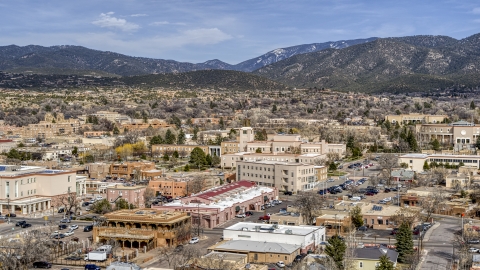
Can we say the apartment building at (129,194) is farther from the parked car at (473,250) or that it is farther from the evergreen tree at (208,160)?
the parked car at (473,250)

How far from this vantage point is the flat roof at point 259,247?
1250 inches

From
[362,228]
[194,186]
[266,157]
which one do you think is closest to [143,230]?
[362,228]

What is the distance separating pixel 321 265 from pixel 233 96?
12853 cm

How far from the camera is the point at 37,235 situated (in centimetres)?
3375

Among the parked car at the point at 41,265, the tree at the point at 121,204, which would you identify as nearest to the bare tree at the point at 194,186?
the tree at the point at 121,204

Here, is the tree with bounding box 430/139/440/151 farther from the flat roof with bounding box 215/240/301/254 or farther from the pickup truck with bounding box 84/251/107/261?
the pickup truck with bounding box 84/251/107/261

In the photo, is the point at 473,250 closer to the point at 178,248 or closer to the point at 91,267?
the point at 178,248

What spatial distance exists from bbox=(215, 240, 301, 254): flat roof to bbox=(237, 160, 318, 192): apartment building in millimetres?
22735

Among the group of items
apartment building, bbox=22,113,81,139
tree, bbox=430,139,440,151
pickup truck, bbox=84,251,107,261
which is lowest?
pickup truck, bbox=84,251,107,261

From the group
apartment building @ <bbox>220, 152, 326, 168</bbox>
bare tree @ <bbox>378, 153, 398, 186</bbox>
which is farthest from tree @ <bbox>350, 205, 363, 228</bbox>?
apartment building @ <bbox>220, 152, 326, 168</bbox>

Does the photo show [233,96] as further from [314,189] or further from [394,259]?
[394,259]

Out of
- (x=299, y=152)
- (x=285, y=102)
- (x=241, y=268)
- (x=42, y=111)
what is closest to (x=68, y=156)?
(x=299, y=152)

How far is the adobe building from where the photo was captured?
115 ft

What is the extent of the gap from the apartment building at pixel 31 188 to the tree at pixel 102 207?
433 centimetres
